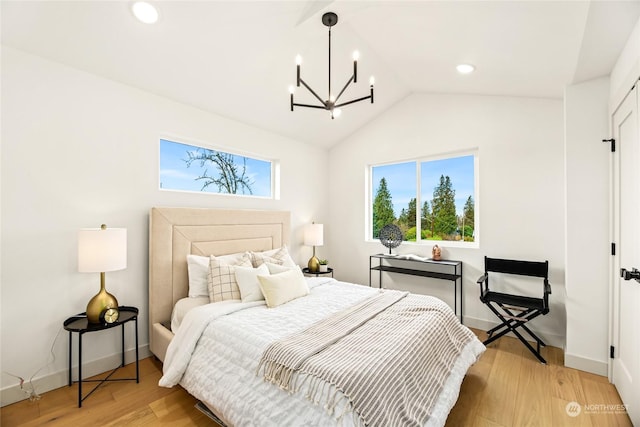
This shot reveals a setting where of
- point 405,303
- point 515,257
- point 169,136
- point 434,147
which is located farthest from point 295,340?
point 434,147

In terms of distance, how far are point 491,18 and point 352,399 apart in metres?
2.58

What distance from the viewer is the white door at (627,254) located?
1862 millimetres

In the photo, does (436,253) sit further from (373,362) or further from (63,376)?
(63,376)

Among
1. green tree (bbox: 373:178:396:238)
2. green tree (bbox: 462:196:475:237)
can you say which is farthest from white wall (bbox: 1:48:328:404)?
green tree (bbox: 462:196:475:237)

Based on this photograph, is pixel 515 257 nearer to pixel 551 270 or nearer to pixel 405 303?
pixel 551 270

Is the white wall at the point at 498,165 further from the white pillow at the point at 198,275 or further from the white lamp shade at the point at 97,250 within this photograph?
the white lamp shade at the point at 97,250

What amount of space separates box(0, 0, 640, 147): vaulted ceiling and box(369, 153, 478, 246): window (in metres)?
0.99

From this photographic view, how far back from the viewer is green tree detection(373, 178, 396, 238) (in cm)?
452

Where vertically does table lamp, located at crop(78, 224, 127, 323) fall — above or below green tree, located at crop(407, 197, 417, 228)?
below

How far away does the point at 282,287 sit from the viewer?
2596mm

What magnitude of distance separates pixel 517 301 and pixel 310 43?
10.6 feet

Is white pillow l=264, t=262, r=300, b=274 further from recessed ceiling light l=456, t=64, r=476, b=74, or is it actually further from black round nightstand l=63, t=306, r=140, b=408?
recessed ceiling light l=456, t=64, r=476, b=74

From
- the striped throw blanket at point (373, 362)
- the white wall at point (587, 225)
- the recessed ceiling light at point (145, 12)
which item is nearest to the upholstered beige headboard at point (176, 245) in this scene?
the striped throw blanket at point (373, 362)

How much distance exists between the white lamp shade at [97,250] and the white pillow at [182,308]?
65 cm
